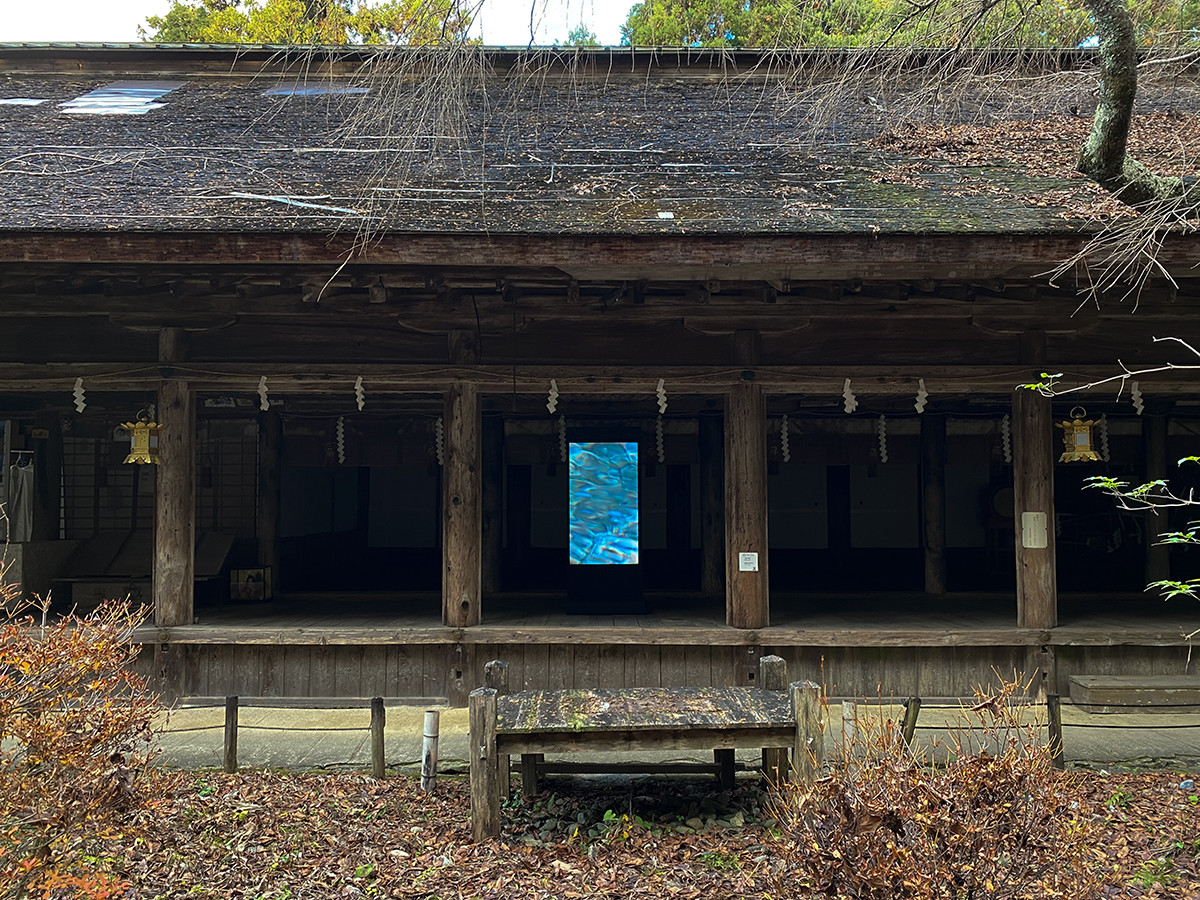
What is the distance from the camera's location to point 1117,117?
4.59 meters

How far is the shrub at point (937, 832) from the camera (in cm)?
299

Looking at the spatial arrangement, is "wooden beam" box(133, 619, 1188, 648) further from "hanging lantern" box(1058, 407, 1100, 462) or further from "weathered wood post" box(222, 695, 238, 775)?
"weathered wood post" box(222, 695, 238, 775)

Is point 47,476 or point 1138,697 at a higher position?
point 47,476

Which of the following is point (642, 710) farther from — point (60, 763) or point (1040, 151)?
point (1040, 151)

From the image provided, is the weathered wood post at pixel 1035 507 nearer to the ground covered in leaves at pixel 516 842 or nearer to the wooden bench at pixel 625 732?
the ground covered in leaves at pixel 516 842

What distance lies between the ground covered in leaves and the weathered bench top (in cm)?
55

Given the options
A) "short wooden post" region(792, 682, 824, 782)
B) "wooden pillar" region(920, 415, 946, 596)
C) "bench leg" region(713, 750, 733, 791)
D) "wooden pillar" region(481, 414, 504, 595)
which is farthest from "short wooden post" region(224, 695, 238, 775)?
"wooden pillar" region(920, 415, 946, 596)

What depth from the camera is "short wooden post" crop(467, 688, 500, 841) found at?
439 cm

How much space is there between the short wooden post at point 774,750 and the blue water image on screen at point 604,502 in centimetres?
301

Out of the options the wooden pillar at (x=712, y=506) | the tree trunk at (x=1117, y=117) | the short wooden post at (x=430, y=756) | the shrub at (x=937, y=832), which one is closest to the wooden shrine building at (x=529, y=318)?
the wooden pillar at (x=712, y=506)

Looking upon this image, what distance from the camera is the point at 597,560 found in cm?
822

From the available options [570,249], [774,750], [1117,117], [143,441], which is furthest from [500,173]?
[774,750]

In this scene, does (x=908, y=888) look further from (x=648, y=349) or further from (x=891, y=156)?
(x=891, y=156)

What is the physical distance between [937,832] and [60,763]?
3.35 metres
